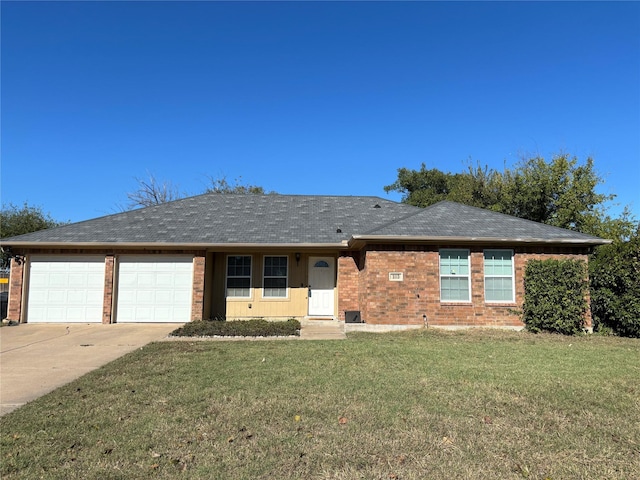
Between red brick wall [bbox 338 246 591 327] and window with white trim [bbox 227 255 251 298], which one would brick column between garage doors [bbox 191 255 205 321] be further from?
red brick wall [bbox 338 246 591 327]

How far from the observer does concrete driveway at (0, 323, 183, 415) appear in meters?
5.75

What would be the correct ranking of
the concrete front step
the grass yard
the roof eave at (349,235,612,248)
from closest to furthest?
the grass yard
the concrete front step
the roof eave at (349,235,612,248)

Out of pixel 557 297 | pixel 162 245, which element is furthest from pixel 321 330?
pixel 557 297

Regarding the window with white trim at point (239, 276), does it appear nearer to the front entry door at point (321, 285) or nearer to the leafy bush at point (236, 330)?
the front entry door at point (321, 285)

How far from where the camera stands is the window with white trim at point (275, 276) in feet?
46.5

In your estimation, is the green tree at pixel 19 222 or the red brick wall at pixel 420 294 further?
the green tree at pixel 19 222

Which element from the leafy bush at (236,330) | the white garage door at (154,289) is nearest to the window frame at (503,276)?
the leafy bush at (236,330)

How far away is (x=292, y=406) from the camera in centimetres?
474

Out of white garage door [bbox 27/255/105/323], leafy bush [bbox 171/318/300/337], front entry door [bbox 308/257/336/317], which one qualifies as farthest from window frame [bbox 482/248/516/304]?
white garage door [bbox 27/255/105/323]

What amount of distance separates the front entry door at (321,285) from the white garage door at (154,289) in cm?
409

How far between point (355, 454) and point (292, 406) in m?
1.35

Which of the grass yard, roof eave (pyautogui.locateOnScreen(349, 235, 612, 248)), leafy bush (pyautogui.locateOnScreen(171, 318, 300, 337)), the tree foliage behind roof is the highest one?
the tree foliage behind roof

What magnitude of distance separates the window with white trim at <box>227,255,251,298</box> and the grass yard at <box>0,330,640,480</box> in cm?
685

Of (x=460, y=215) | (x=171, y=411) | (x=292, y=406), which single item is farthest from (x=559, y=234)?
(x=171, y=411)
